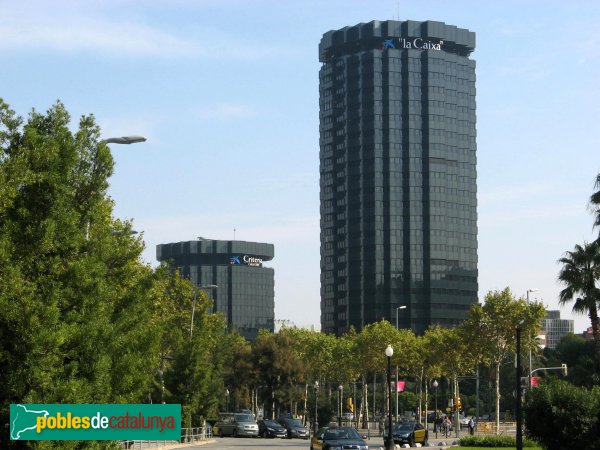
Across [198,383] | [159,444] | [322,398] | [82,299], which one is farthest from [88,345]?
[322,398]

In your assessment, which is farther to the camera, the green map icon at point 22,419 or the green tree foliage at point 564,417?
the green tree foliage at point 564,417

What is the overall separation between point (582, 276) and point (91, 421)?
44501mm

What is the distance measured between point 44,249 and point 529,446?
36995 mm

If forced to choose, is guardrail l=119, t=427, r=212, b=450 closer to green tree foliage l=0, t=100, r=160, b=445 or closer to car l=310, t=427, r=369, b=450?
→ car l=310, t=427, r=369, b=450

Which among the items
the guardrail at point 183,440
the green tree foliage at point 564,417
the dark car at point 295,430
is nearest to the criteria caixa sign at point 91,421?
the green tree foliage at point 564,417

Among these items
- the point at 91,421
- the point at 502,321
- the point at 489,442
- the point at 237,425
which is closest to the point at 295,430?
the point at 237,425

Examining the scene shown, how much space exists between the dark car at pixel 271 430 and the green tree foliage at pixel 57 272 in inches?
2115

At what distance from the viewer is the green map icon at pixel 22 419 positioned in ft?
78.9

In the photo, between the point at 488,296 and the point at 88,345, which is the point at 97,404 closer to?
the point at 88,345

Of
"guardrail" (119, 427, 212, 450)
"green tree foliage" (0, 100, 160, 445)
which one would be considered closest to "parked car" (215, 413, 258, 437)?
"guardrail" (119, 427, 212, 450)

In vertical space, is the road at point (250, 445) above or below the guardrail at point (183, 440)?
below

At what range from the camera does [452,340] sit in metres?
100

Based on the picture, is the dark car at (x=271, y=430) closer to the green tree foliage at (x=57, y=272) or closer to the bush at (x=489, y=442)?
the bush at (x=489, y=442)

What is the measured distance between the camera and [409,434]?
64.9m
